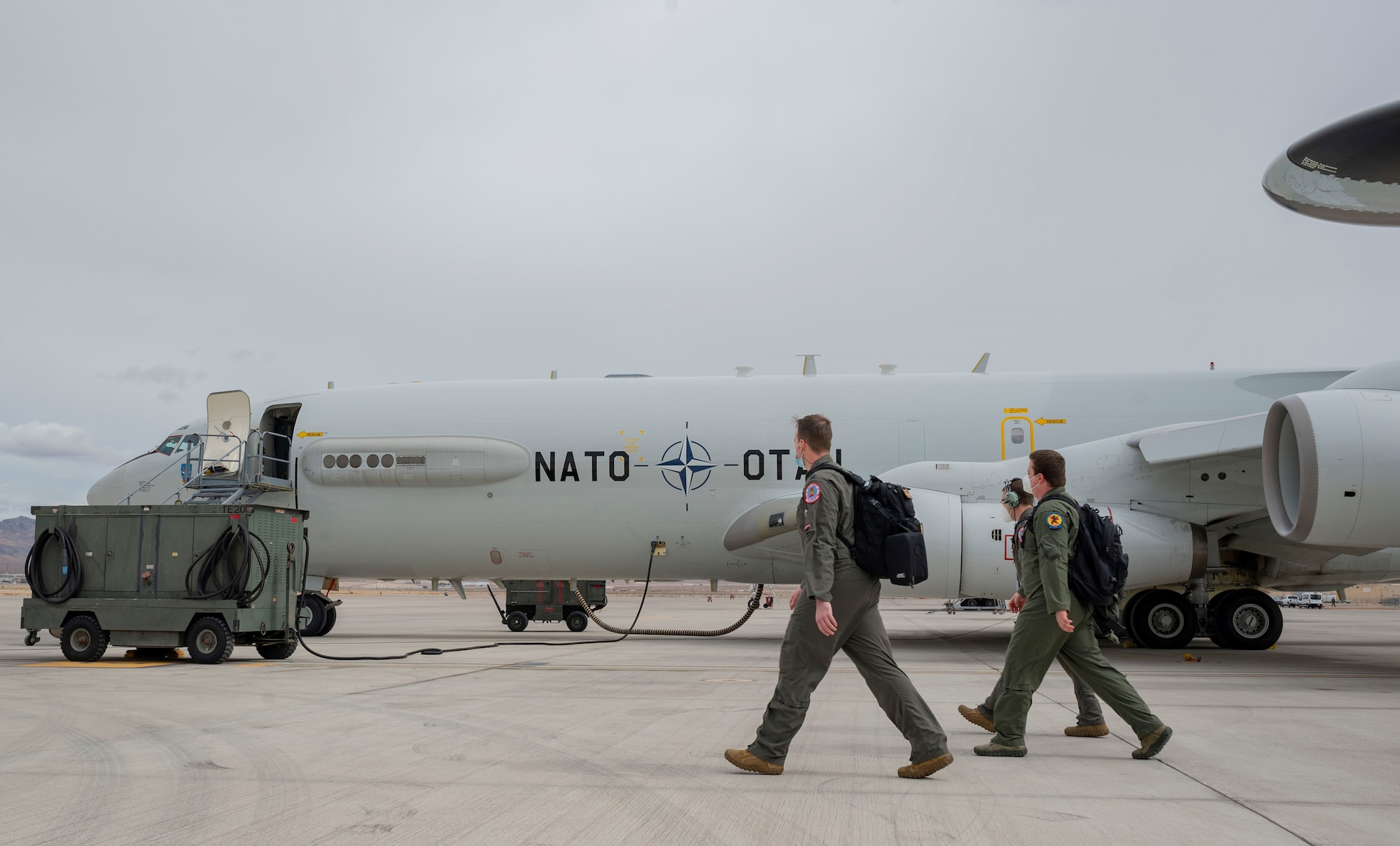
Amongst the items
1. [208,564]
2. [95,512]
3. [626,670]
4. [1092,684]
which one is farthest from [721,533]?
[1092,684]

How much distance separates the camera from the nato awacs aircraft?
13.3 metres

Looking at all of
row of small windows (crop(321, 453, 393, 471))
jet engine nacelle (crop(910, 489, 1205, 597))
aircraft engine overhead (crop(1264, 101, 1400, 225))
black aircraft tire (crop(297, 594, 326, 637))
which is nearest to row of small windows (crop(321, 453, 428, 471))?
row of small windows (crop(321, 453, 393, 471))

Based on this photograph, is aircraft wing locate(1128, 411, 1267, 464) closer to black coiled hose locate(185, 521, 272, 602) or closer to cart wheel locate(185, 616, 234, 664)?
black coiled hose locate(185, 521, 272, 602)

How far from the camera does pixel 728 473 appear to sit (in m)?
15.1

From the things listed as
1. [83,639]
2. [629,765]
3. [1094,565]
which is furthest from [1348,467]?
[83,639]

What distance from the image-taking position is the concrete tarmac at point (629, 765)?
163 inches

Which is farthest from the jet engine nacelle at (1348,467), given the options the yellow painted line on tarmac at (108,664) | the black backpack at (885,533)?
the yellow painted line on tarmac at (108,664)

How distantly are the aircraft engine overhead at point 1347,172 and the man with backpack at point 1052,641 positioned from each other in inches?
195

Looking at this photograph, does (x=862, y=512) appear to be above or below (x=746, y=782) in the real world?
above

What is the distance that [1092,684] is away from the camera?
5820 mm

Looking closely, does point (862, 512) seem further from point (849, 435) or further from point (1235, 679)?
point (849, 435)

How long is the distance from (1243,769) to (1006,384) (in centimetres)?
1046

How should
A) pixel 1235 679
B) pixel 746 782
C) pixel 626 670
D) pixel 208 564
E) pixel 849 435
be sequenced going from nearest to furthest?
pixel 746 782 < pixel 1235 679 < pixel 626 670 < pixel 208 564 < pixel 849 435

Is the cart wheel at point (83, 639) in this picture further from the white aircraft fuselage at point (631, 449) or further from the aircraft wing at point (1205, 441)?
the aircraft wing at point (1205, 441)
